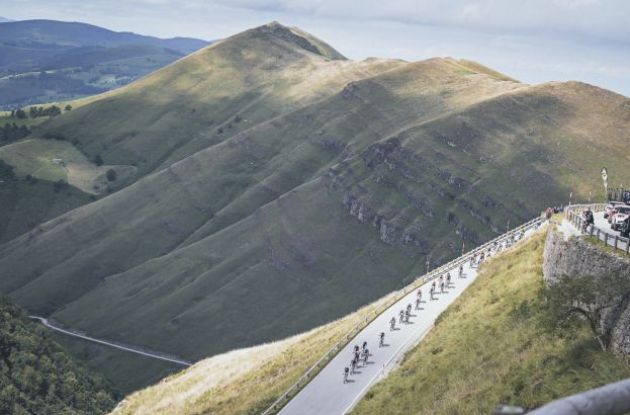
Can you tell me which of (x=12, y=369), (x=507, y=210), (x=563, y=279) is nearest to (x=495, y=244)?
(x=563, y=279)

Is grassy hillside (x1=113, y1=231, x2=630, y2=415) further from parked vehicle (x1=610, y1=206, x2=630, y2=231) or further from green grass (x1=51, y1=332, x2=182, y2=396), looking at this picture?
green grass (x1=51, y1=332, x2=182, y2=396)

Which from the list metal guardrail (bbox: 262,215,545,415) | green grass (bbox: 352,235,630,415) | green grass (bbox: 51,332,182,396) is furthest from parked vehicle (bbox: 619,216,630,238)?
green grass (bbox: 51,332,182,396)

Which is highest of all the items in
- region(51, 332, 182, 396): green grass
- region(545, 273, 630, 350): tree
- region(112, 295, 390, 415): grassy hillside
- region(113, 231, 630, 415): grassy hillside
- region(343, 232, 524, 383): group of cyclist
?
region(545, 273, 630, 350): tree

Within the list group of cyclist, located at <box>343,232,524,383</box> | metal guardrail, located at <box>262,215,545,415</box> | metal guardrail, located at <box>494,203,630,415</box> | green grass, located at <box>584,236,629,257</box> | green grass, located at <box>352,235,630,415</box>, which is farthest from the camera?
group of cyclist, located at <box>343,232,524,383</box>

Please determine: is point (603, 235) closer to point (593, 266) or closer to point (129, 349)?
point (593, 266)

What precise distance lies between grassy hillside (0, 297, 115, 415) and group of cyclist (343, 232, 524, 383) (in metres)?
55.9

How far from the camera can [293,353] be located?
67.8 meters

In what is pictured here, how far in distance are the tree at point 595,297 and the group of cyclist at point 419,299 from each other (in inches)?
688

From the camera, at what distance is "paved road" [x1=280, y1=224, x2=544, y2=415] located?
47.2 m

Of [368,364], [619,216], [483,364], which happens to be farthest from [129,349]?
[483,364]

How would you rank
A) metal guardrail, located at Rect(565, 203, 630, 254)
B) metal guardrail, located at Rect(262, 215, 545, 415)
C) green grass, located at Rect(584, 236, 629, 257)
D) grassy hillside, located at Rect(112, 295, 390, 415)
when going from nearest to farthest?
green grass, located at Rect(584, 236, 629, 257) < metal guardrail, located at Rect(565, 203, 630, 254) < metal guardrail, located at Rect(262, 215, 545, 415) < grassy hillside, located at Rect(112, 295, 390, 415)

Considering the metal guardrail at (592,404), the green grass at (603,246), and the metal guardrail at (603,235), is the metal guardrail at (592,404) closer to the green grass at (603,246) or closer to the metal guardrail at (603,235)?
the green grass at (603,246)

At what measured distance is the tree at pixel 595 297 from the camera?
35500 mm

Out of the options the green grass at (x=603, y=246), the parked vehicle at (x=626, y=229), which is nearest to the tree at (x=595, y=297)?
the green grass at (x=603, y=246)
